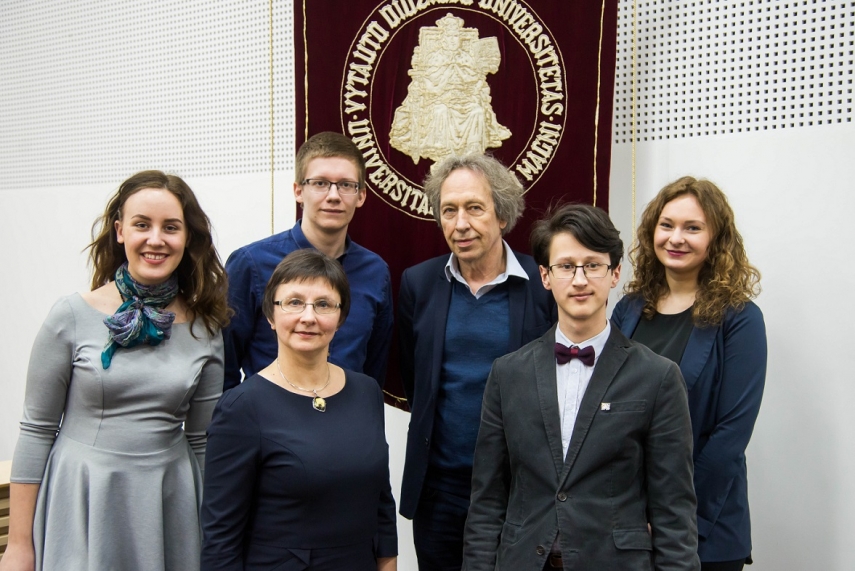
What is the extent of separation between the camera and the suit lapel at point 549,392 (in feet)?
5.98

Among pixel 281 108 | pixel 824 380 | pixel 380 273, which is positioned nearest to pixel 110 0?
pixel 281 108

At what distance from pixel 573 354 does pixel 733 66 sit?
66.1 inches

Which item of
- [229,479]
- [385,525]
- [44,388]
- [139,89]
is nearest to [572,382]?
[385,525]

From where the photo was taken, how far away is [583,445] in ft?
5.90

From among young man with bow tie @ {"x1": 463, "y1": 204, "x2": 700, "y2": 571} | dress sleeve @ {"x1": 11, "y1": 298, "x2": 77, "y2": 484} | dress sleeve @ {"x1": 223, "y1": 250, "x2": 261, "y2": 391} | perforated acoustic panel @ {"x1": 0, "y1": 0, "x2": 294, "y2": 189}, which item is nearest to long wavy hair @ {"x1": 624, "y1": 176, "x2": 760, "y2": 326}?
young man with bow tie @ {"x1": 463, "y1": 204, "x2": 700, "y2": 571}

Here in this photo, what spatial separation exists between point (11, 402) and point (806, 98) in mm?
4872

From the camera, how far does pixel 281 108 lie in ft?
13.1

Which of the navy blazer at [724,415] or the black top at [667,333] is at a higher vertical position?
the black top at [667,333]

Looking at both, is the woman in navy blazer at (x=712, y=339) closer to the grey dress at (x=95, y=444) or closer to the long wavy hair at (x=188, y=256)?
the long wavy hair at (x=188, y=256)

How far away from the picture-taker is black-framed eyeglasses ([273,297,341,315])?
1.89 m

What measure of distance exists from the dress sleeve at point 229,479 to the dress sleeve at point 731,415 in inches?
49.3

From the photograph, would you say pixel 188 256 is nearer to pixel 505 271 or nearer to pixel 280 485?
pixel 280 485

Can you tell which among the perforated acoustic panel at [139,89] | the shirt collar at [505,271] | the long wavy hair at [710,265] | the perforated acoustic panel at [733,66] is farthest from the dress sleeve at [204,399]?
the perforated acoustic panel at [139,89]

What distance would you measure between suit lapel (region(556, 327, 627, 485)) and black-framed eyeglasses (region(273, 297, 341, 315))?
2.19ft
